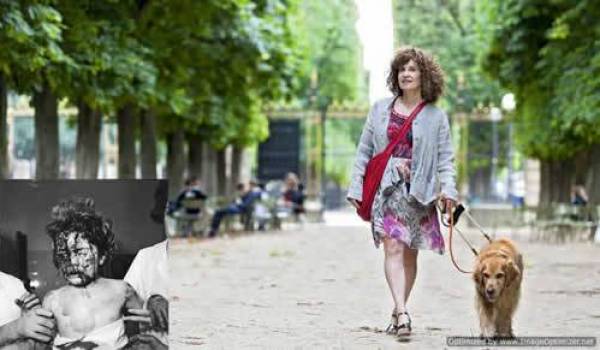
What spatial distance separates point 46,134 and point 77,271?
745 inches

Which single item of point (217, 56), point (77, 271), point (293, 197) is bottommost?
point (293, 197)

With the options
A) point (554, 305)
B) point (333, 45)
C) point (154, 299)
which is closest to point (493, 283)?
point (154, 299)

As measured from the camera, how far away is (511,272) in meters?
8.33

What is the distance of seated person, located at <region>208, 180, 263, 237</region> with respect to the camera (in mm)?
37031

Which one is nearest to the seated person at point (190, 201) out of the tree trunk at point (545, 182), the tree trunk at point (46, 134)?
the tree trunk at point (46, 134)

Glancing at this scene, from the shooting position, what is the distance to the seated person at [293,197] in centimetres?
4767

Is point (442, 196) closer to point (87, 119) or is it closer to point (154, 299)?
point (154, 299)

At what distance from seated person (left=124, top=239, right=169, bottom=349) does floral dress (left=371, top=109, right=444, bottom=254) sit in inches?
109

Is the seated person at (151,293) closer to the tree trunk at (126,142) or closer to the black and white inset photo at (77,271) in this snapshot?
the black and white inset photo at (77,271)

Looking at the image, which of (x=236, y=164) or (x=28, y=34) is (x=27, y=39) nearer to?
(x=28, y=34)

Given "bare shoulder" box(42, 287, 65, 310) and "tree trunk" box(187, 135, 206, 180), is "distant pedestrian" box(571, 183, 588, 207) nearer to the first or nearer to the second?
"tree trunk" box(187, 135, 206, 180)

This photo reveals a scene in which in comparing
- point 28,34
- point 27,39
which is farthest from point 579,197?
point 28,34

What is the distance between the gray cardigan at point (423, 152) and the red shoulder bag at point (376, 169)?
0.04 metres

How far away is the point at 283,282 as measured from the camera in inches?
655
